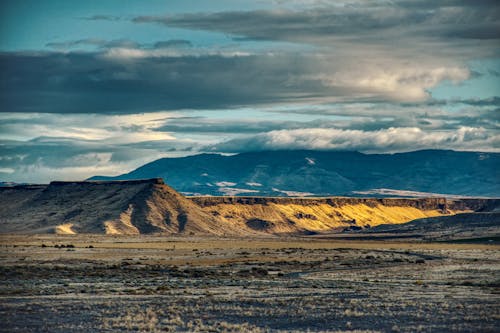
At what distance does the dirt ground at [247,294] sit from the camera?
127 ft

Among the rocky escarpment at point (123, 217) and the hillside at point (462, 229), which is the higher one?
the rocky escarpment at point (123, 217)

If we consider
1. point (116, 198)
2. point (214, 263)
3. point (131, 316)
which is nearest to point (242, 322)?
point (131, 316)

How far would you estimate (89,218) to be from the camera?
18425 cm

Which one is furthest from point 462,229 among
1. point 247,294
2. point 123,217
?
point 247,294

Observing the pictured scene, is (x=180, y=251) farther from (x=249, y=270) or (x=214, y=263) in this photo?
(x=249, y=270)

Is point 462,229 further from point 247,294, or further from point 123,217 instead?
point 247,294

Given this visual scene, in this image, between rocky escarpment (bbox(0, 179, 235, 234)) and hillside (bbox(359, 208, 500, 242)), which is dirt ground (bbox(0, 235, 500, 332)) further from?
rocky escarpment (bbox(0, 179, 235, 234))

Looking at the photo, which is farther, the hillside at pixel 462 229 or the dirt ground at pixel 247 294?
the hillside at pixel 462 229

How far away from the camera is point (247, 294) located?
52438mm

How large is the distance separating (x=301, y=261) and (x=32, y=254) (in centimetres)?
3364

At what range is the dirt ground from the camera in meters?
38.8

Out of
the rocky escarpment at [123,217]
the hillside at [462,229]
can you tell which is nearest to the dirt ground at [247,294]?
the hillside at [462,229]

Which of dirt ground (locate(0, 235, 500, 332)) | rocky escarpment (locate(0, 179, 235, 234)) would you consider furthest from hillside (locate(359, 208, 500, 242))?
dirt ground (locate(0, 235, 500, 332))

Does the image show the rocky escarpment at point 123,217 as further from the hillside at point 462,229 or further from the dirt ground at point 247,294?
the dirt ground at point 247,294
